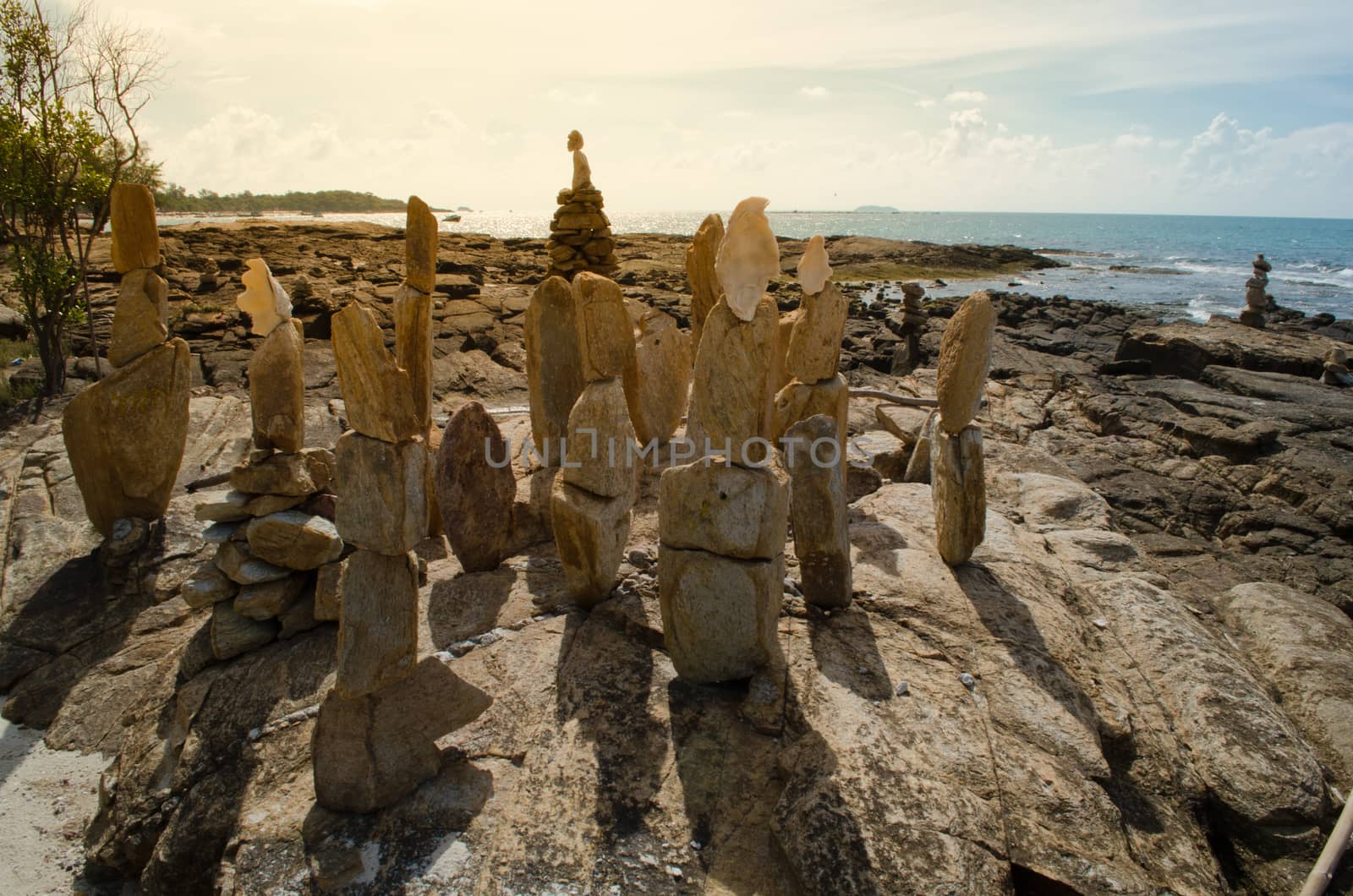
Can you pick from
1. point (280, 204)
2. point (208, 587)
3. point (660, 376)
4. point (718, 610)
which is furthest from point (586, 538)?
point (280, 204)

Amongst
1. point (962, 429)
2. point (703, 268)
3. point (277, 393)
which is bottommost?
point (962, 429)

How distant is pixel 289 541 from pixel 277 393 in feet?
2.70

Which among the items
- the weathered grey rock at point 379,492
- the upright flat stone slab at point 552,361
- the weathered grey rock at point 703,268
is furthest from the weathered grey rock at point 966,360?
the weathered grey rock at point 379,492

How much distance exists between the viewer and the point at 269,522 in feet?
13.1

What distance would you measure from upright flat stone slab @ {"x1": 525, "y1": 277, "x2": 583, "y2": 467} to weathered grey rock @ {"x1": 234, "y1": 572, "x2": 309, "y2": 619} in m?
2.11

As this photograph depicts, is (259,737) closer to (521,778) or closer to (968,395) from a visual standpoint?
(521,778)

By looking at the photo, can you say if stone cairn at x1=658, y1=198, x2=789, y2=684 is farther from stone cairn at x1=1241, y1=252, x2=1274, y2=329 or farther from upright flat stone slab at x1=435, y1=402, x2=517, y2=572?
stone cairn at x1=1241, y1=252, x2=1274, y2=329

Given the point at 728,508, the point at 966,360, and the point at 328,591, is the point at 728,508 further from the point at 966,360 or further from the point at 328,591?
Result: the point at 328,591

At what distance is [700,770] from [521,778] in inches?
28.6

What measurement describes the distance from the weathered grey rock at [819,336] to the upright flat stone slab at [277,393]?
3.16 m

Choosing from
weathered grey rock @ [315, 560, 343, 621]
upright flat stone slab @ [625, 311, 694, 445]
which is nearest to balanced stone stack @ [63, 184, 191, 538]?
weathered grey rock @ [315, 560, 343, 621]

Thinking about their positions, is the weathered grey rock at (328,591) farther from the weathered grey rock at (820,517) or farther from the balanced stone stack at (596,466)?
the weathered grey rock at (820,517)

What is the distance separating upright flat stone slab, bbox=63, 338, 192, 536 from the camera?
16.9 feet

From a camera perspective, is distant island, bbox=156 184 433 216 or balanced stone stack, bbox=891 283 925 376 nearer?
balanced stone stack, bbox=891 283 925 376
